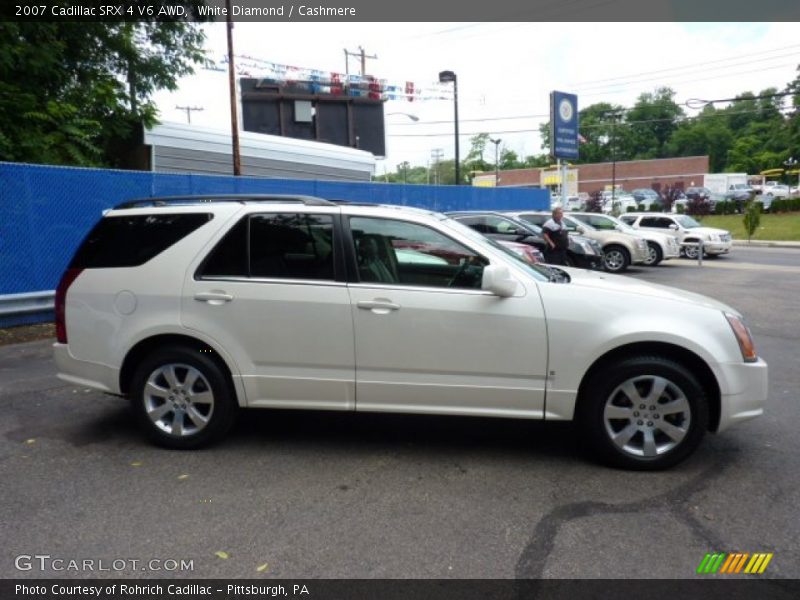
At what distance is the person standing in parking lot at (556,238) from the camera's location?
13188 millimetres

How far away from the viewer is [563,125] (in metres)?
25.5

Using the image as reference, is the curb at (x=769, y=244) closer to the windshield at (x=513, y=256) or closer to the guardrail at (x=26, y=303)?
the windshield at (x=513, y=256)

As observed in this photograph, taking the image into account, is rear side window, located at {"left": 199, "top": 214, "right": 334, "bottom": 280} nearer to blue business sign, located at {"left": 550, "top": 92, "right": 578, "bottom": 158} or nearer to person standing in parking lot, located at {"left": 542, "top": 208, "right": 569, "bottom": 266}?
person standing in parking lot, located at {"left": 542, "top": 208, "right": 569, "bottom": 266}

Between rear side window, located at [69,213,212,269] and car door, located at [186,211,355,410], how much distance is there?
1.09ft

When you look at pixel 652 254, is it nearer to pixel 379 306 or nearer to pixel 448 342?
pixel 448 342

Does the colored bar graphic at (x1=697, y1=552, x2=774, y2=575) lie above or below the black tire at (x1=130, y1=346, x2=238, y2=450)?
below

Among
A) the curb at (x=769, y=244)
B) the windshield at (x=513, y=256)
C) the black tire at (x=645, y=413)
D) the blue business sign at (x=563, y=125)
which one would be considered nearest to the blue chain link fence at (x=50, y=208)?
the windshield at (x=513, y=256)

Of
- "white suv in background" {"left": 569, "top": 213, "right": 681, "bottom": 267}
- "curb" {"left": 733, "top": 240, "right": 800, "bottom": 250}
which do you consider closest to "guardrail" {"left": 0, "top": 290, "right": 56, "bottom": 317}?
"white suv in background" {"left": 569, "top": 213, "right": 681, "bottom": 267}

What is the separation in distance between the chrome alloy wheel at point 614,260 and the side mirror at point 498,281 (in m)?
13.7

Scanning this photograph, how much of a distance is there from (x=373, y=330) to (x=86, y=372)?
2.19 metres

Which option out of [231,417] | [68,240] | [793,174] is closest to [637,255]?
[68,240]

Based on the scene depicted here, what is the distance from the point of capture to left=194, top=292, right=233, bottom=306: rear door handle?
4246 mm

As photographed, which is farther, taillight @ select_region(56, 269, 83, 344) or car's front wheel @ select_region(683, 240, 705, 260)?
car's front wheel @ select_region(683, 240, 705, 260)
